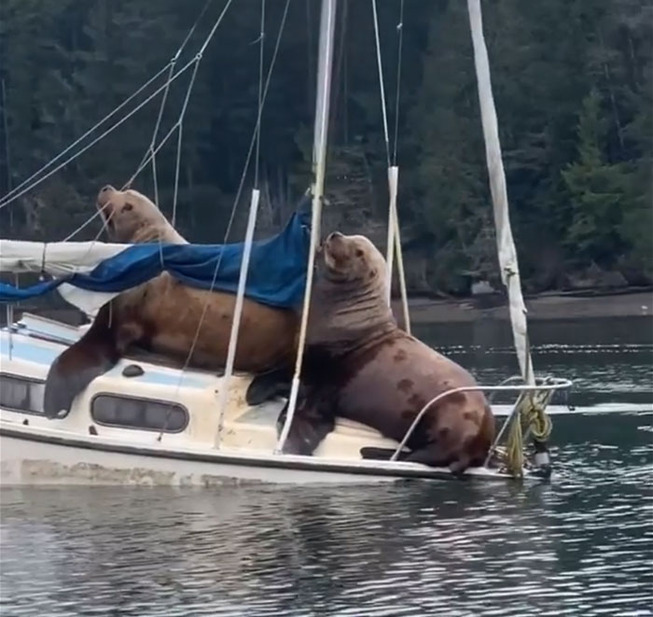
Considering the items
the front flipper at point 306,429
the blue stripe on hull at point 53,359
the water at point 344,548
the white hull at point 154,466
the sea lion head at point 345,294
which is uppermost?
the sea lion head at point 345,294

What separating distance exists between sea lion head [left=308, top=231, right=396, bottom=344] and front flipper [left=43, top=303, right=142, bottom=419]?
256 centimetres

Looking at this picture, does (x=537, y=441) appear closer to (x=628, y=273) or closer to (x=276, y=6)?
(x=628, y=273)

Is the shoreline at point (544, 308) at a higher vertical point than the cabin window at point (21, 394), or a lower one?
lower

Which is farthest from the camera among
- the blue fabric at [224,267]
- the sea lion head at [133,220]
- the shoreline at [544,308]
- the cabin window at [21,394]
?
the shoreline at [544,308]

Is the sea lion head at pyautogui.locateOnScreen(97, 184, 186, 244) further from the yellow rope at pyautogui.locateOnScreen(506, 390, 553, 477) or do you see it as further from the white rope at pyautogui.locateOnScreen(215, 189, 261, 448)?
the yellow rope at pyautogui.locateOnScreen(506, 390, 553, 477)

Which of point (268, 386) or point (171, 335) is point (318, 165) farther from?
point (171, 335)

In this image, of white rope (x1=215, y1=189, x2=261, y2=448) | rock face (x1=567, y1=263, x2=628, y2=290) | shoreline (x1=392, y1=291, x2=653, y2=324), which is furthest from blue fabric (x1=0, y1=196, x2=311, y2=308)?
rock face (x1=567, y1=263, x2=628, y2=290)

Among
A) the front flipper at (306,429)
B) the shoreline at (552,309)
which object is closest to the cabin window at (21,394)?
the front flipper at (306,429)

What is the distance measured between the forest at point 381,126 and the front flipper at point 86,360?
53.6 metres

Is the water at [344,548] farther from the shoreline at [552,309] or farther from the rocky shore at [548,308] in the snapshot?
the rocky shore at [548,308]

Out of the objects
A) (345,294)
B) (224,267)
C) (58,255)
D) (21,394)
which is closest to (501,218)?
(345,294)

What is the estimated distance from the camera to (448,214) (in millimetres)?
90062

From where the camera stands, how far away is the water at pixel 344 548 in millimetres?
20438

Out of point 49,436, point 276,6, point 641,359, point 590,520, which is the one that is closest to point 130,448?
point 49,436
